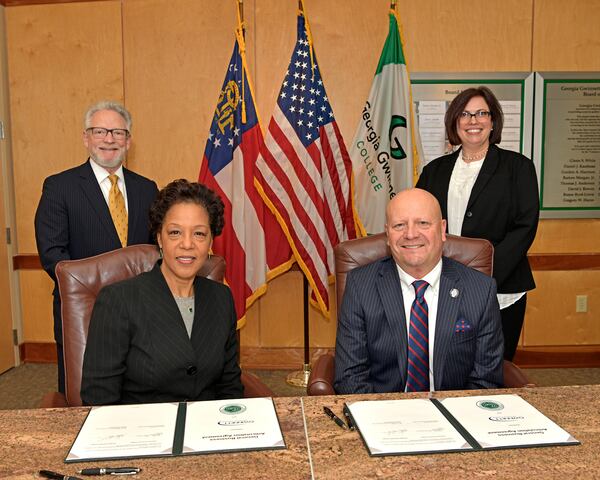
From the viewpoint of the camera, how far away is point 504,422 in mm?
1330

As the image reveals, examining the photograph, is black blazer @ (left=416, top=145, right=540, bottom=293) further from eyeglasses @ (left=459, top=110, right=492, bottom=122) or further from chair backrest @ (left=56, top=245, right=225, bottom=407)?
Answer: chair backrest @ (left=56, top=245, right=225, bottom=407)

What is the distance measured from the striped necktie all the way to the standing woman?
3.09 ft

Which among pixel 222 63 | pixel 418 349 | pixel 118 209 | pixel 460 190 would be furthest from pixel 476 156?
pixel 222 63

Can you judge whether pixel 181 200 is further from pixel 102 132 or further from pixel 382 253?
pixel 102 132

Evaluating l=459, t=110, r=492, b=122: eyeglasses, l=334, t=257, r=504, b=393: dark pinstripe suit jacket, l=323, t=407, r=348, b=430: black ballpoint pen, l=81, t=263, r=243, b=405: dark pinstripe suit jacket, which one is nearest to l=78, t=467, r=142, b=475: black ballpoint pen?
l=323, t=407, r=348, b=430: black ballpoint pen

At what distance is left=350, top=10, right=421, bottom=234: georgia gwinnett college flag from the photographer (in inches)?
156

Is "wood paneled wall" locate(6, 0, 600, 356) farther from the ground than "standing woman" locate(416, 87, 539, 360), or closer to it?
farther from the ground

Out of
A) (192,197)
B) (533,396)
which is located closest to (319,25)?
(192,197)

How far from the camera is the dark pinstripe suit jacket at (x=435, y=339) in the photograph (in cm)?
195

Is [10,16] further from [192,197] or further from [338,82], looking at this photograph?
[192,197]

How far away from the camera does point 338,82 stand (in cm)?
422

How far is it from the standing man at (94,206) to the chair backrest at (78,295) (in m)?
0.70

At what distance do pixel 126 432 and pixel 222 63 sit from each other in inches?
134

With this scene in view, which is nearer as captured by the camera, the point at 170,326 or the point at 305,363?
the point at 170,326
